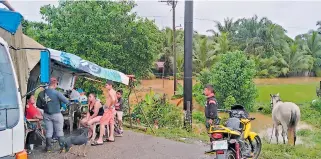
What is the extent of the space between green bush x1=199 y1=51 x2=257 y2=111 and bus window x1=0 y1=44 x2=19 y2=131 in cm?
1582

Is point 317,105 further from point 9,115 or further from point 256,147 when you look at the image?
point 9,115

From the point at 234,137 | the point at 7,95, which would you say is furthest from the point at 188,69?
the point at 7,95

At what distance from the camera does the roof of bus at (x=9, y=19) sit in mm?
4480

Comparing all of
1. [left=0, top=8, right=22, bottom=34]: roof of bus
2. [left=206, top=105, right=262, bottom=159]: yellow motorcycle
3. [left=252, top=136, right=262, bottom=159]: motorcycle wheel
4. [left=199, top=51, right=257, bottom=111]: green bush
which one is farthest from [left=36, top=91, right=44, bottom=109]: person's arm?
[left=199, top=51, right=257, bottom=111]: green bush

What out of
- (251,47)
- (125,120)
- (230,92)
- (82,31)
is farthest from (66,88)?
(251,47)

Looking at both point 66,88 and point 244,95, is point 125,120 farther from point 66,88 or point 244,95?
point 244,95

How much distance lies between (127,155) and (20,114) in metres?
4.08

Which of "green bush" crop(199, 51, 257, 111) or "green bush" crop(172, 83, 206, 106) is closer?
"green bush" crop(199, 51, 257, 111)

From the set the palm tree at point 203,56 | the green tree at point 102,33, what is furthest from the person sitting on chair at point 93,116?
the palm tree at point 203,56

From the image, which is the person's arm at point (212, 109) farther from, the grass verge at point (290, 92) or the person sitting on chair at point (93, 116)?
the grass verge at point (290, 92)

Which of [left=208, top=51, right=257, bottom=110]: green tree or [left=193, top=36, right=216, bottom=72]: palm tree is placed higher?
[left=193, top=36, right=216, bottom=72]: palm tree

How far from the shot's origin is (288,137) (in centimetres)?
1281

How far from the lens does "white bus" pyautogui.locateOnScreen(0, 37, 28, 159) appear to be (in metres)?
3.70

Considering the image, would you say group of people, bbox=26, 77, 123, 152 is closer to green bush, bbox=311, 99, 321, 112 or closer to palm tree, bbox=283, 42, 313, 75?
green bush, bbox=311, 99, 321, 112
